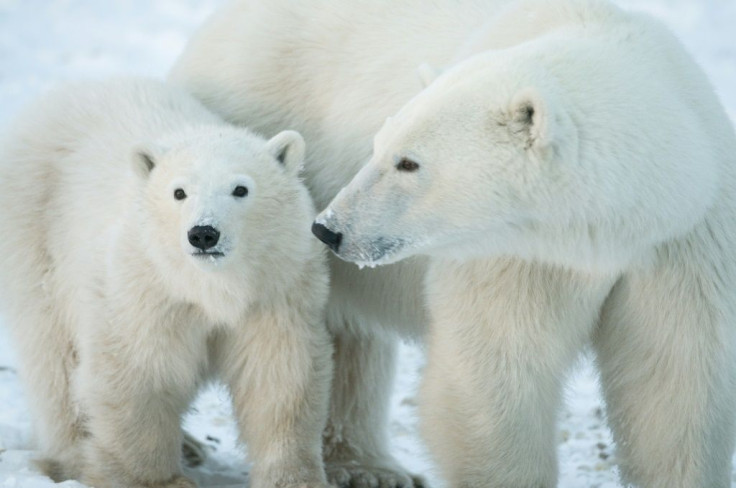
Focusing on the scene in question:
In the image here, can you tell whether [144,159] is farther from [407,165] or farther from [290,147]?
[407,165]

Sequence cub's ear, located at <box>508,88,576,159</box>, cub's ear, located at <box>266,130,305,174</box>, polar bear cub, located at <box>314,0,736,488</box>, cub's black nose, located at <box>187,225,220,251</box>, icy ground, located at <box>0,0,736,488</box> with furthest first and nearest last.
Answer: icy ground, located at <box>0,0,736,488</box>, cub's ear, located at <box>266,130,305,174</box>, cub's black nose, located at <box>187,225,220,251</box>, polar bear cub, located at <box>314,0,736,488</box>, cub's ear, located at <box>508,88,576,159</box>

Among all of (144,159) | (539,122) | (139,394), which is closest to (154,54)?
(144,159)

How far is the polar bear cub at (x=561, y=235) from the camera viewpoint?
381cm

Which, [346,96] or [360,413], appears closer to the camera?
[346,96]

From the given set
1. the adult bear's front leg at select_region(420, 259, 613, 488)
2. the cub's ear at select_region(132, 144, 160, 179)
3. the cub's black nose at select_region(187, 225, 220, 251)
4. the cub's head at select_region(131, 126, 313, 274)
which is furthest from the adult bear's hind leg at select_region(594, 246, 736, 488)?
the cub's ear at select_region(132, 144, 160, 179)

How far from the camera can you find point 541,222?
3904mm

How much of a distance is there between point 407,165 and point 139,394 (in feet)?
4.75

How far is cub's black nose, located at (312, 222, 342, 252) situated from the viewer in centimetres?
391

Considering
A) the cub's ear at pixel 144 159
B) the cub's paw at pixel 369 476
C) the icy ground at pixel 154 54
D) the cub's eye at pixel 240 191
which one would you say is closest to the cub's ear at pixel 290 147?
the cub's eye at pixel 240 191

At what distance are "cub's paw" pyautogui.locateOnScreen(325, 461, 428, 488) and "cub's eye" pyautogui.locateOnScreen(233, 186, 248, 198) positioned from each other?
68.0 inches

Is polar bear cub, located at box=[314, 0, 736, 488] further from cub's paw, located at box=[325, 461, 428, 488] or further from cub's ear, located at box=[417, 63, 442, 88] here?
cub's paw, located at box=[325, 461, 428, 488]

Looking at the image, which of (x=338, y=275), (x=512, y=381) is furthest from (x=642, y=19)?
(x=338, y=275)

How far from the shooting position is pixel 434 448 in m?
4.67

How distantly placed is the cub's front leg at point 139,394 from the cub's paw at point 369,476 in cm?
101
